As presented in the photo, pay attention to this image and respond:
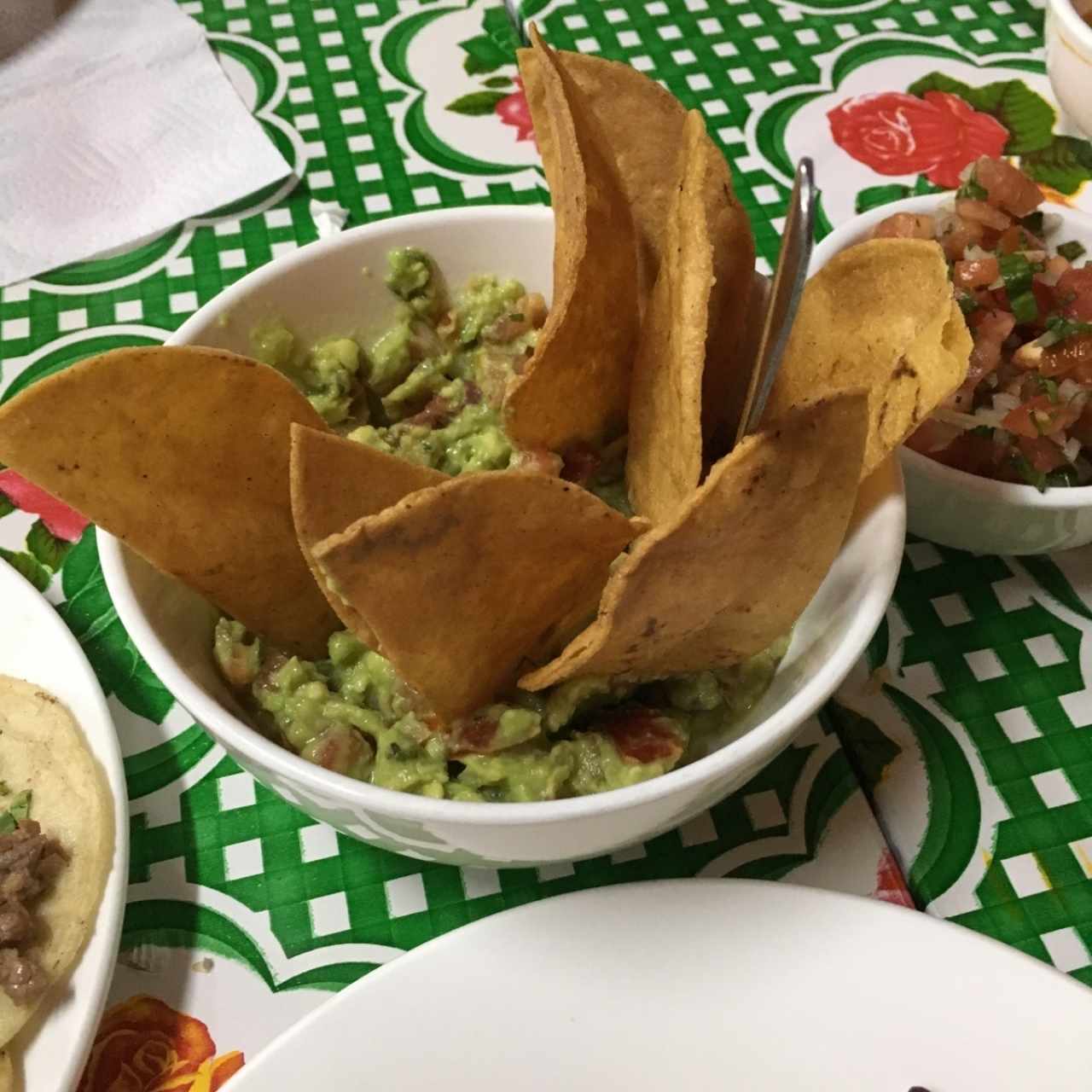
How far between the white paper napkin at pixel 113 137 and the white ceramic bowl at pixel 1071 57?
1070mm

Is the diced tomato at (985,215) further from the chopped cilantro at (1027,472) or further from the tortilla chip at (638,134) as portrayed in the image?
the tortilla chip at (638,134)

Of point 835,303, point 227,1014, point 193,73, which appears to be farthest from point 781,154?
point 227,1014

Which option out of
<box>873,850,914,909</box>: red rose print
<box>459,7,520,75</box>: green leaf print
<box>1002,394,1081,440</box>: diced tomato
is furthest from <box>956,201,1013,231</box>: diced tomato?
<box>459,7,520,75</box>: green leaf print

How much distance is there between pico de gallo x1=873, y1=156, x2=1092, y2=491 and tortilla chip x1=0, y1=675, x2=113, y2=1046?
2.64 feet

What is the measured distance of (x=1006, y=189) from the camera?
3.63 ft

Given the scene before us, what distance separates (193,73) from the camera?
1688 millimetres

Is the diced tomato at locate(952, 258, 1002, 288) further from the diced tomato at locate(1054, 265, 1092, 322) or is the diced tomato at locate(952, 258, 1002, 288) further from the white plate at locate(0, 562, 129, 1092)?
the white plate at locate(0, 562, 129, 1092)

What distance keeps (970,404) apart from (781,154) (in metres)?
0.67

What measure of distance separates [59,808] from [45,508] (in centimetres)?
42

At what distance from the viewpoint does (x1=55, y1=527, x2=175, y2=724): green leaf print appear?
1013mm

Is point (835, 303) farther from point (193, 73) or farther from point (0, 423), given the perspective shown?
point (193, 73)

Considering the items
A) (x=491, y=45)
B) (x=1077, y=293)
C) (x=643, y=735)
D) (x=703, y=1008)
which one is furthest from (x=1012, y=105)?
(x=703, y=1008)

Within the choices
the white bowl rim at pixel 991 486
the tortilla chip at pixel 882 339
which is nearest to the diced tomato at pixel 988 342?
the white bowl rim at pixel 991 486

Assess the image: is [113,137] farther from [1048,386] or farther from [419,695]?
[1048,386]
